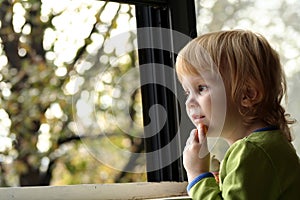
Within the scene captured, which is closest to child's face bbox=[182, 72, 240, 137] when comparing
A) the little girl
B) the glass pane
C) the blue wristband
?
the little girl

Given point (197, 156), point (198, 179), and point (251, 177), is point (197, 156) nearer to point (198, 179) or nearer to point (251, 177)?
point (198, 179)

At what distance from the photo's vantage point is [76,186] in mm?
1666

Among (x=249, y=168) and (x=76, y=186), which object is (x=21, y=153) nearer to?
(x=76, y=186)

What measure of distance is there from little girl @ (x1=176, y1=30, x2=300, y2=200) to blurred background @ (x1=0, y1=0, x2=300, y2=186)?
0.26 meters

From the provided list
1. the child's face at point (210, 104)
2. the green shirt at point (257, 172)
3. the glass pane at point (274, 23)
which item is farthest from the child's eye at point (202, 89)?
the glass pane at point (274, 23)

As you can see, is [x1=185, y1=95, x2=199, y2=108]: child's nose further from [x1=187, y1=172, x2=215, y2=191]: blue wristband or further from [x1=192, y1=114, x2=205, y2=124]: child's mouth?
[x1=187, y1=172, x2=215, y2=191]: blue wristband

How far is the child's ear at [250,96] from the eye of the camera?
1.44 m

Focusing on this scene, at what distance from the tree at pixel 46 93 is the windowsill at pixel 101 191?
0.05 m

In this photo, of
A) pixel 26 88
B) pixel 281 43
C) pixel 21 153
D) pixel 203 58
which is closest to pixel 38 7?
pixel 26 88

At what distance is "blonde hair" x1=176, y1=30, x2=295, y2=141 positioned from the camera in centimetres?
145

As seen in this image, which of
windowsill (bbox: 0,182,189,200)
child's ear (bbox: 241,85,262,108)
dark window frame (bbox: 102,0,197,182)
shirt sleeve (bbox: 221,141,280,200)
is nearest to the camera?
shirt sleeve (bbox: 221,141,280,200)

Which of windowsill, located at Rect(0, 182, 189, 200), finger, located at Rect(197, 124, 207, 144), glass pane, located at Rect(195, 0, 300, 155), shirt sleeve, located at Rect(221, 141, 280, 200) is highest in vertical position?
glass pane, located at Rect(195, 0, 300, 155)

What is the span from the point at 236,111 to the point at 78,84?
478 mm

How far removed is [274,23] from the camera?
1.77 metres
